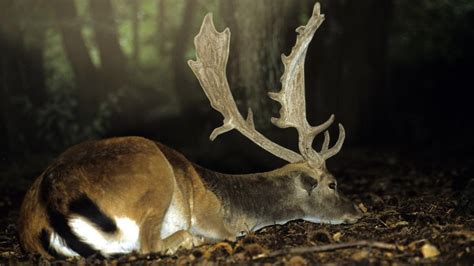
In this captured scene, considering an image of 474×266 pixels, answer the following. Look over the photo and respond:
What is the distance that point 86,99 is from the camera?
70.9ft

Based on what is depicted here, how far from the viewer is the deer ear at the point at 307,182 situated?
23.6 feet

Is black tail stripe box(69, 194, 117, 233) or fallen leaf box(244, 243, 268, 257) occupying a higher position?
black tail stripe box(69, 194, 117, 233)

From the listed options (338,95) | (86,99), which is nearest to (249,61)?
(338,95)

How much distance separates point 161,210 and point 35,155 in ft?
39.6

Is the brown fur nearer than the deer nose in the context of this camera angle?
Yes

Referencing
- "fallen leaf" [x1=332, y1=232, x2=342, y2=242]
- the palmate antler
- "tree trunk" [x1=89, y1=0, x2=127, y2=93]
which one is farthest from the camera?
"tree trunk" [x1=89, y1=0, x2=127, y2=93]

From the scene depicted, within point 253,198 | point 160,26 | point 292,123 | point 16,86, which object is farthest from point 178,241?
point 160,26

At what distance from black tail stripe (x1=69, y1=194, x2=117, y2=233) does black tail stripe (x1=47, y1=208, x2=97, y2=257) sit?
4.4 inches

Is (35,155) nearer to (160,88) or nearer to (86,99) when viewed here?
(86,99)

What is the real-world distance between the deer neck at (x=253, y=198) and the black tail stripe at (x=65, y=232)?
4.86 feet

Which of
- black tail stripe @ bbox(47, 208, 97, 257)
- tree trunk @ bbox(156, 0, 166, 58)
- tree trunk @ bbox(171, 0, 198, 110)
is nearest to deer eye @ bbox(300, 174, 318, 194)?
black tail stripe @ bbox(47, 208, 97, 257)

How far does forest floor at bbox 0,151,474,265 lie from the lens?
18.0 ft

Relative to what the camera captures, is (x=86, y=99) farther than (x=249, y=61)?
Yes

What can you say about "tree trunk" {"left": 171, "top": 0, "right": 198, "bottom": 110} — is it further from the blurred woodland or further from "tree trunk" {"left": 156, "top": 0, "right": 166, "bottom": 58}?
"tree trunk" {"left": 156, "top": 0, "right": 166, "bottom": 58}
